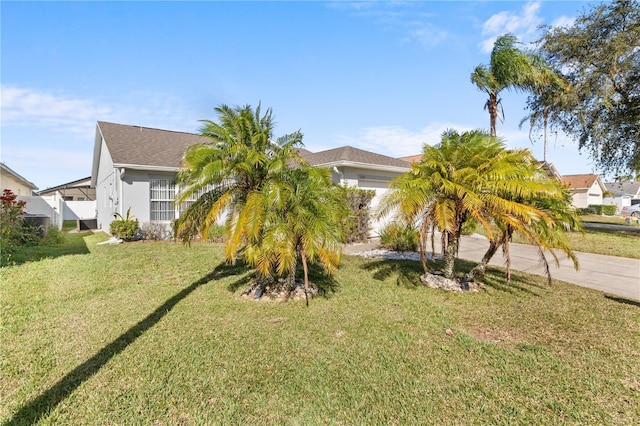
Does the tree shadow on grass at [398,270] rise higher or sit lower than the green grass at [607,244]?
lower

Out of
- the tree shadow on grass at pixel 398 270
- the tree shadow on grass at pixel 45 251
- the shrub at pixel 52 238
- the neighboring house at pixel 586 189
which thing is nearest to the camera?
the tree shadow on grass at pixel 398 270

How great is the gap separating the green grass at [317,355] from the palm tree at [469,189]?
1.68 metres

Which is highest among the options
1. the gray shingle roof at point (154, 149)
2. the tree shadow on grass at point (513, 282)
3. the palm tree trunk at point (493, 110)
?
the palm tree trunk at point (493, 110)

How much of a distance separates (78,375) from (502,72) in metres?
20.1

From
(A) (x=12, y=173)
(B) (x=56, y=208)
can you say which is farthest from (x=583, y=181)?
(A) (x=12, y=173)

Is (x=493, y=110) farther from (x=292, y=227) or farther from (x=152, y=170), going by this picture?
(x=152, y=170)

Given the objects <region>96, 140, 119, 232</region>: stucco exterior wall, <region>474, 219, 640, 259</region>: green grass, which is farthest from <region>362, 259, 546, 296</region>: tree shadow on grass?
<region>96, 140, 119, 232</region>: stucco exterior wall

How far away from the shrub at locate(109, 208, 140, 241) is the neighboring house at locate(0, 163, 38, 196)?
8502mm

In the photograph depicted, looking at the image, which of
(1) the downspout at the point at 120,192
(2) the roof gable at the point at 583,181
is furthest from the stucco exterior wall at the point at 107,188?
(2) the roof gable at the point at 583,181

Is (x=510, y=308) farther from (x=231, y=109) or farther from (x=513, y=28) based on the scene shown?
(x=513, y=28)

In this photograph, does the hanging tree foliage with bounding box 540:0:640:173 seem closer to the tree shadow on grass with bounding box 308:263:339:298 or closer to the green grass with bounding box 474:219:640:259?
the green grass with bounding box 474:219:640:259

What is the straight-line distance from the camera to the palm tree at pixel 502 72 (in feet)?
53.5

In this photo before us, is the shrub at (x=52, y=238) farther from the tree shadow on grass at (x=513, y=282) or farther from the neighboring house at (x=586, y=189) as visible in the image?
the neighboring house at (x=586, y=189)

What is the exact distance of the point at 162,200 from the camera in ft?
46.8
